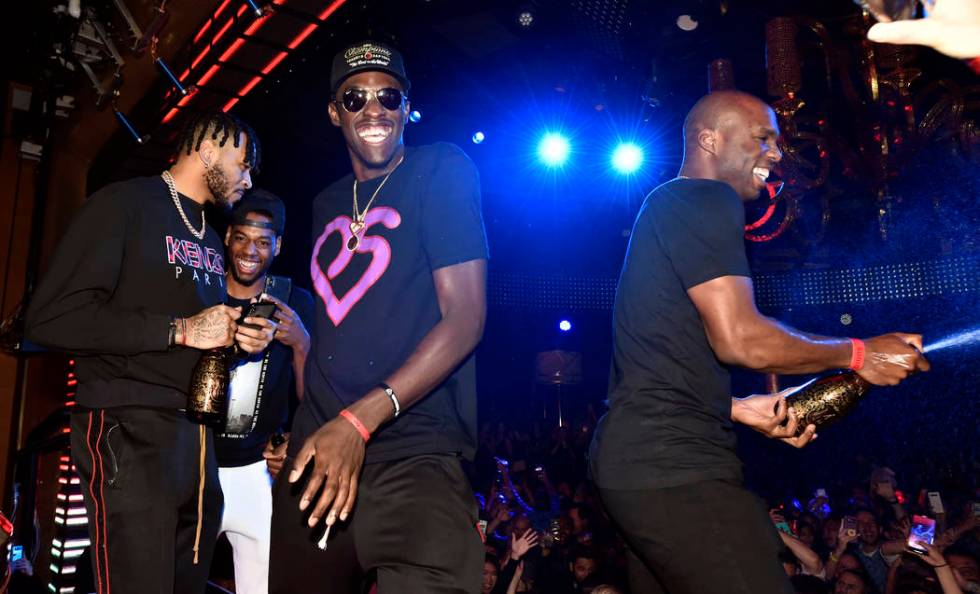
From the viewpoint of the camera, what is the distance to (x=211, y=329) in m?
2.38

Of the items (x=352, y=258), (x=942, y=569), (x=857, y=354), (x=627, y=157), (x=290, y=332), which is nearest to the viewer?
(x=352, y=258)

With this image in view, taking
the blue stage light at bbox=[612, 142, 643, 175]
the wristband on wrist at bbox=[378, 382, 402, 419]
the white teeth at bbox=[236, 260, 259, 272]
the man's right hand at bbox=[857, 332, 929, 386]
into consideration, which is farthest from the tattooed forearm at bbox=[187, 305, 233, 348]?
the blue stage light at bbox=[612, 142, 643, 175]

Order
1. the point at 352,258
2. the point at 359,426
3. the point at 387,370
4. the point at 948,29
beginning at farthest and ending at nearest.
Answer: the point at 352,258 < the point at 387,370 < the point at 359,426 < the point at 948,29

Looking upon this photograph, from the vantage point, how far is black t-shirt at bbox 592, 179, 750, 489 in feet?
6.81

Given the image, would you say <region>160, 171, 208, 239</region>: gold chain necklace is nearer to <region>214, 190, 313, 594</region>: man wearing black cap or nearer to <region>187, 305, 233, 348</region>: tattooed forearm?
<region>187, 305, 233, 348</region>: tattooed forearm

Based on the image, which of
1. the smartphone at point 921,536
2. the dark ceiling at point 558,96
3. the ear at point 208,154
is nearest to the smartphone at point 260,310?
the ear at point 208,154

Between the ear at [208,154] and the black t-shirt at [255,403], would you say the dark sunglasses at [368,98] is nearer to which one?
the ear at [208,154]

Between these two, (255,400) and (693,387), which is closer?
(693,387)

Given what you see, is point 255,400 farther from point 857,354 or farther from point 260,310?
point 857,354

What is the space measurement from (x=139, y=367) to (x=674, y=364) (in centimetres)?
175

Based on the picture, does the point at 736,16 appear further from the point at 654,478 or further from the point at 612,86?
the point at 654,478

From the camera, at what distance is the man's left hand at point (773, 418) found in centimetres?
245

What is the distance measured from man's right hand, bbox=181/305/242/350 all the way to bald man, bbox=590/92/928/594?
1.29 metres

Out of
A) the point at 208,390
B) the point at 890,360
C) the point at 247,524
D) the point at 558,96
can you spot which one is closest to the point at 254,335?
the point at 208,390
